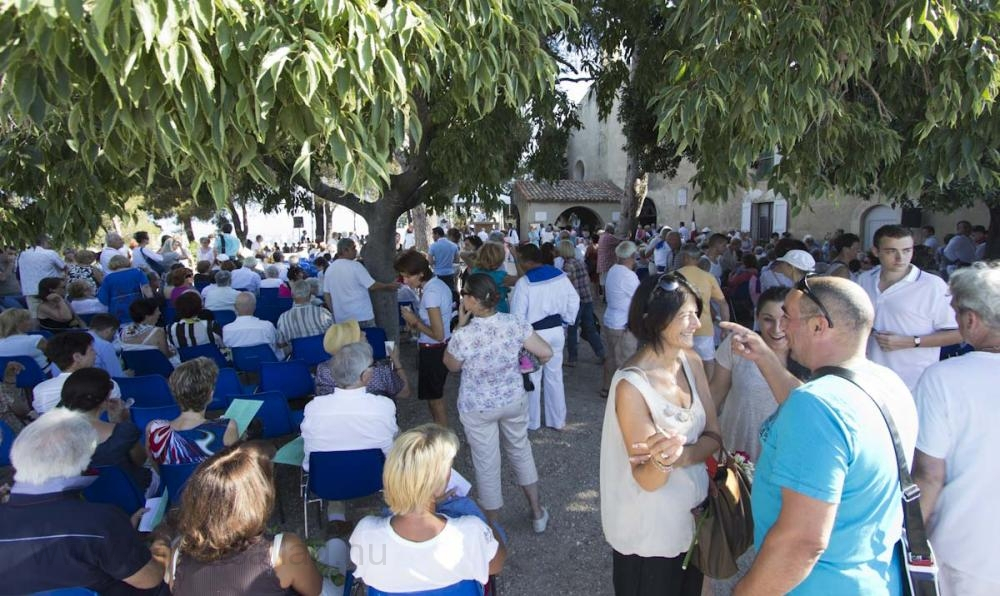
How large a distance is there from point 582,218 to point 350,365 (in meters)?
28.1

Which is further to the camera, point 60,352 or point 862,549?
point 60,352

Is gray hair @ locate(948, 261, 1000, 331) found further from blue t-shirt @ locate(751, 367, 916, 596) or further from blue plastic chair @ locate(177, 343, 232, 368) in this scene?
blue plastic chair @ locate(177, 343, 232, 368)

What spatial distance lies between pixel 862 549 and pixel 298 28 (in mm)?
2277

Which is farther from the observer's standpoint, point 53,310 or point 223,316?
point 223,316

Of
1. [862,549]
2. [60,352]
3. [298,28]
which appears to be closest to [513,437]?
[862,549]

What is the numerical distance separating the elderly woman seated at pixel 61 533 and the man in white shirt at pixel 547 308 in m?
3.29

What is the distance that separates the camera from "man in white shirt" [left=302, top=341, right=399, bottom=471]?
10.2ft

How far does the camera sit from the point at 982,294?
189cm

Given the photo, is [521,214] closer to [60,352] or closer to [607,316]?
[607,316]


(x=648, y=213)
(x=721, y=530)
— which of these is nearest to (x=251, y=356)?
(x=721, y=530)

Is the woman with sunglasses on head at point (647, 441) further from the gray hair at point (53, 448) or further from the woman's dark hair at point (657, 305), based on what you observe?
the gray hair at point (53, 448)

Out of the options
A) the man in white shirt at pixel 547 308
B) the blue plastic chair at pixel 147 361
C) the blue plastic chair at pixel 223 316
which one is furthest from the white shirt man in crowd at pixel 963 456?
the blue plastic chair at pixel 223 316

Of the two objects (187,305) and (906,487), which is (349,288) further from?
(906,487)

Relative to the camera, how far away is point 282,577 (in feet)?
6.15
